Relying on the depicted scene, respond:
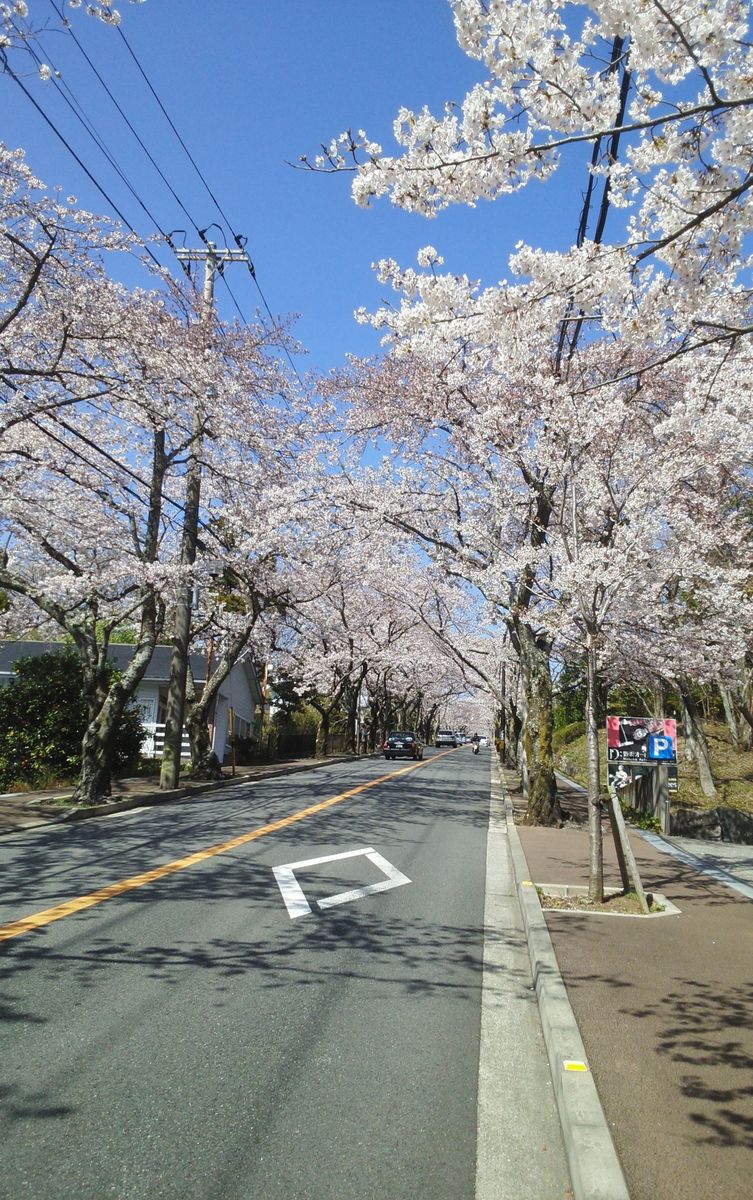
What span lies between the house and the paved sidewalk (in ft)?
75.7

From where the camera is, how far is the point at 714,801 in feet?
64.0

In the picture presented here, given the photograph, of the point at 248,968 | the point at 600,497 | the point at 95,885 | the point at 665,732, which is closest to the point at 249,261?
the point at 600,497

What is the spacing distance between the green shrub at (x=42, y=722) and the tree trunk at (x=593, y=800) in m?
12.5

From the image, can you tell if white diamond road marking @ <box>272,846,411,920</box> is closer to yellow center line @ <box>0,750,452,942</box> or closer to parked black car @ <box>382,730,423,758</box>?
yellow center line @ <box>0,750,452,942</box>

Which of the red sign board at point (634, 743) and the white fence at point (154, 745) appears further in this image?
the white fence at point (154, 745)

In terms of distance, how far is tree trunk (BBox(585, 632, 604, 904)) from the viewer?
7.88 metres

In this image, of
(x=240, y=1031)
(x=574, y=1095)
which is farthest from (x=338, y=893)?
(x=574, y=1095)

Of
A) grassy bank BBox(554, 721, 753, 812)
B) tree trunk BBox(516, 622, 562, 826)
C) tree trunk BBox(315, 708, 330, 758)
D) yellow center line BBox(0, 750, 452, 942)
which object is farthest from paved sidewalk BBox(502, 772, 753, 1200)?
tree trunk BBox(315, 708, 330, 758)

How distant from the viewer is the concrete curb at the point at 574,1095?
278 centimetres

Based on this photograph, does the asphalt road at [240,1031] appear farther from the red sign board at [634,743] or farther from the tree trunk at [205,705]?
the tree trunk at [205,705]

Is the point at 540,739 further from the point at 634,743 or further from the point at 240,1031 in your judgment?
the point at 240,1031

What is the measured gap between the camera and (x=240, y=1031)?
432cm

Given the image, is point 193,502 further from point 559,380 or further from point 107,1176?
point 107,1176

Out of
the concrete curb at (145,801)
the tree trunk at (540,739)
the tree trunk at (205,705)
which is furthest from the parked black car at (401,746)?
the tree trunk at (540,739)
